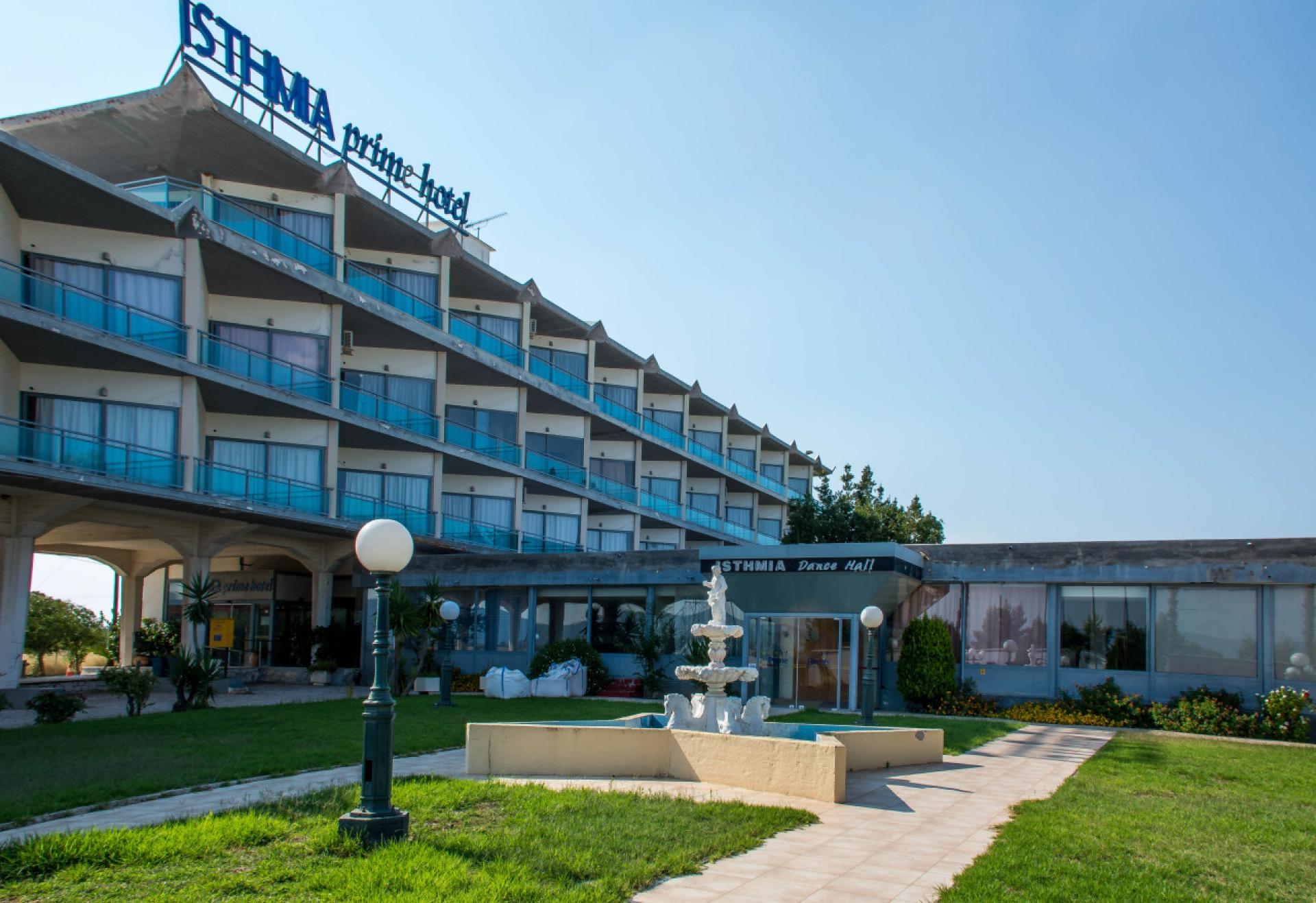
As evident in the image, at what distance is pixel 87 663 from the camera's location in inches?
1893

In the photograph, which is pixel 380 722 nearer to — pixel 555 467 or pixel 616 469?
pixel 555 467

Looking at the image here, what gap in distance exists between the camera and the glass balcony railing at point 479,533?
135ft

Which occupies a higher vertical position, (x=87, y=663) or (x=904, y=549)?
(x=904, y=549)

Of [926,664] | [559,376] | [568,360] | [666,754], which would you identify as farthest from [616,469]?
[666,754]

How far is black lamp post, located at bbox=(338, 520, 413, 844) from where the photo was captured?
29.4 feet

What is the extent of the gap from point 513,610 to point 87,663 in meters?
27.7

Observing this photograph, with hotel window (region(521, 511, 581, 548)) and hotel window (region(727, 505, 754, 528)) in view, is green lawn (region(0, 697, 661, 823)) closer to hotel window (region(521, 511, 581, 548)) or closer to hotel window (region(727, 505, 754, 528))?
hotel window (region(521, 511, 581, 548))

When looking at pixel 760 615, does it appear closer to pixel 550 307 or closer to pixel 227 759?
pixel 227 759

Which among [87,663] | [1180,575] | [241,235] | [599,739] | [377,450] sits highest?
[241,235]

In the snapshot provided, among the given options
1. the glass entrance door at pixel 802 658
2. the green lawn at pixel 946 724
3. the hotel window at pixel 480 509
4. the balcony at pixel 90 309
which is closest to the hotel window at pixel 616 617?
the glass entrance door at pixel 802 658

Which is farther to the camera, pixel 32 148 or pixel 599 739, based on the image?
pixel 32 148

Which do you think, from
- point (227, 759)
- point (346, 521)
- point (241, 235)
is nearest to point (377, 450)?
point (346, 521)

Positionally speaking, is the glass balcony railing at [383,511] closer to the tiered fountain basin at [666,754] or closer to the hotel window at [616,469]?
the hotel window at [616,469]

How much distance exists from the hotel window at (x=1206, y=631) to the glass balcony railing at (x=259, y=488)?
80.3 feet
